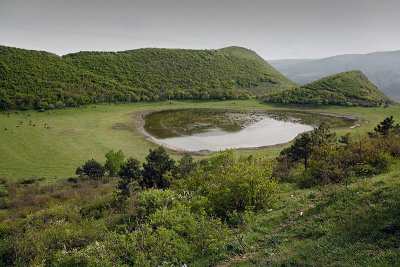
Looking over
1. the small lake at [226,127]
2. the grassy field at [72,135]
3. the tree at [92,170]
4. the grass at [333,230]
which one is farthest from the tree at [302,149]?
the tree at [92,170]

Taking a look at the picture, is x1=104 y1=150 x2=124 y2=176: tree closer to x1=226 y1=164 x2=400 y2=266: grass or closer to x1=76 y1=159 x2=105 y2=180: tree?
x1=76 y1=159 x2=105 y2=180: tree

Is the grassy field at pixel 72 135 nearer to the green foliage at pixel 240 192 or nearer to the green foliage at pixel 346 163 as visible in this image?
the green foliage at pixel 346 163

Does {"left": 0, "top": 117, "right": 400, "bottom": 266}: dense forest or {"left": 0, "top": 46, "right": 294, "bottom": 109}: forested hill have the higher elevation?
{"left": 0, "top": 46, "right": 294, "bottom": 109}: forested hill

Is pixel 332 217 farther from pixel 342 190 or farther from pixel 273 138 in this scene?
pixel 273 138

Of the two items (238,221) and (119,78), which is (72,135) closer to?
(238,221)

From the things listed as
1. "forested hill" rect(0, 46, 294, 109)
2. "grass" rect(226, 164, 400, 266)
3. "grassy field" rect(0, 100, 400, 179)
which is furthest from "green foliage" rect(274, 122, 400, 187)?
"forested hill" rect(0, 46, 294, 109)

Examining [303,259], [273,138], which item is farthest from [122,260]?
[273,138]

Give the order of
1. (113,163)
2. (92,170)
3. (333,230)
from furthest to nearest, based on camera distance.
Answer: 1. (113,163)
2. (92,170)
3. (333,230)

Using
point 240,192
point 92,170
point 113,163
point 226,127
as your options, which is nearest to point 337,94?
point 226,127
